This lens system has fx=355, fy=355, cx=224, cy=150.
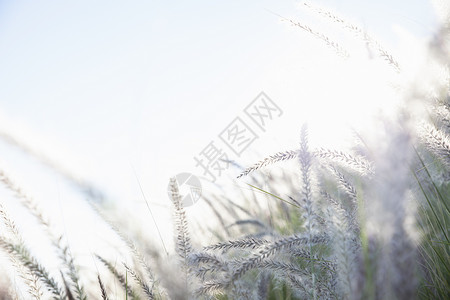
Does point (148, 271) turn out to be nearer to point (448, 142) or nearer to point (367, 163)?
point (367, 163)

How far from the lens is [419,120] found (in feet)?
4.42

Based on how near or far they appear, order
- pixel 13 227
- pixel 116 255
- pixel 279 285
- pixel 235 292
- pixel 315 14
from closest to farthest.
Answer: pixel 235 292, pixel 13 227, pixel 279 285, pixel 315 14, pixel 116 255

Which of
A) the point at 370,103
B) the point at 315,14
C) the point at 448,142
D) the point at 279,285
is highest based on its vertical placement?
the point at 315,14

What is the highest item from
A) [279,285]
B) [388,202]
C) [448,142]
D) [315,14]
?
[315,14]

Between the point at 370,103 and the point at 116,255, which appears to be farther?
the point at 116,255

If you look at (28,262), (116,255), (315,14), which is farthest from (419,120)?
(116,255)

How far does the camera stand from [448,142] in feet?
4.22

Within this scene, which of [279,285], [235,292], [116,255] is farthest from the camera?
[116,255]

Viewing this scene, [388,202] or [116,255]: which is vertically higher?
[388,202]

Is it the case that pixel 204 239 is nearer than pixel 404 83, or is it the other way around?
pixel 404 83

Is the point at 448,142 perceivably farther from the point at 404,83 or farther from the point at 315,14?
the point at 315,14

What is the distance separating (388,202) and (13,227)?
3.95 ft

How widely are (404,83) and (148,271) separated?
1184 mm

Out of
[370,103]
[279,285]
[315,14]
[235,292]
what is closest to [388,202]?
[235,292]
